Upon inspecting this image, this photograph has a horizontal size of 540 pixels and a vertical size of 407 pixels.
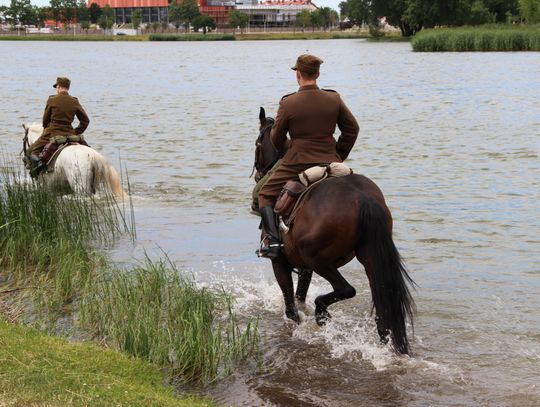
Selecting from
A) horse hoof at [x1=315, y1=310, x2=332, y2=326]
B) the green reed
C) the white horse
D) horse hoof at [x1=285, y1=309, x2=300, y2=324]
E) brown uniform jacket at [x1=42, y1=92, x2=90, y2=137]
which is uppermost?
brown uniform jacket at [x1=42, y1=92, x2=90, y2=137]

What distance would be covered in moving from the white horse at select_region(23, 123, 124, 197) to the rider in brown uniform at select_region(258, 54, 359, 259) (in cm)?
630

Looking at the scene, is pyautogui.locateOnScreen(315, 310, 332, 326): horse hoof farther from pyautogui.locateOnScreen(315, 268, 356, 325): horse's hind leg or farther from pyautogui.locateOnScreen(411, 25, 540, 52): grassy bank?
pyautogui.locateOnScreen(411, 25, 540, 52): grassy bank

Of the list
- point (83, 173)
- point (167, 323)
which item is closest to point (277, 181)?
point (167, 323)

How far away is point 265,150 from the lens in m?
10.1

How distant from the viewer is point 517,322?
1039cm

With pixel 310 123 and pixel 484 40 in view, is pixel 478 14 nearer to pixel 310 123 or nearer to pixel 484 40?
pixel 484 40

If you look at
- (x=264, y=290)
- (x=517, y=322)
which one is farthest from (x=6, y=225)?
(x=517, y=322)

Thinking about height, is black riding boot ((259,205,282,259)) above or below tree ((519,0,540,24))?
below

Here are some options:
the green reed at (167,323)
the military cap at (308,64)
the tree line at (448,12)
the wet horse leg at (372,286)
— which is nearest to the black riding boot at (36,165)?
the green reed at (167,323)

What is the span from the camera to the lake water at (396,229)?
8.57m

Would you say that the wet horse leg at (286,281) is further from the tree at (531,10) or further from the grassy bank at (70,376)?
the tree at (531,10)

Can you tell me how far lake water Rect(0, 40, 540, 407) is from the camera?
28.1ft

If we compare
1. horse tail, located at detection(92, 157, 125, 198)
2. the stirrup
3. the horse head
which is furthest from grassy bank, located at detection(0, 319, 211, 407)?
horse tail, located at detection(92, 157, 125, 198)

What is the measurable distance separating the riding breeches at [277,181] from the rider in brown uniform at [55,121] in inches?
277
